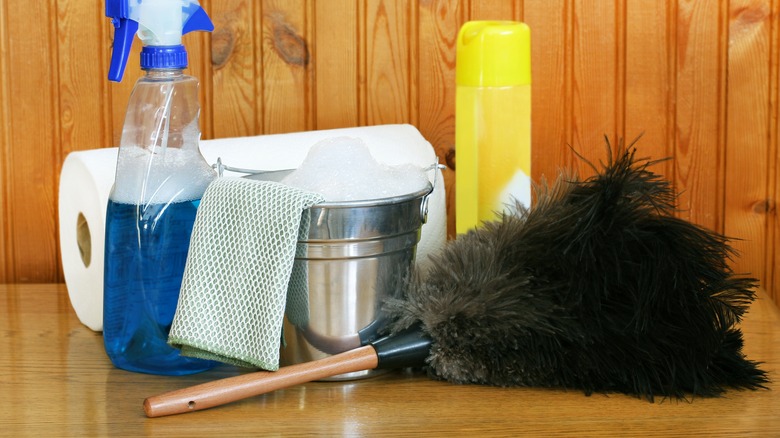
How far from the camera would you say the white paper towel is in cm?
94

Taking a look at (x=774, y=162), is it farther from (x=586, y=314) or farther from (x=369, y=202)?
(x=369, y=202)

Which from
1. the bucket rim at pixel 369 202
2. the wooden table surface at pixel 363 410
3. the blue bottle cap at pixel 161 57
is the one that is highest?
the blue bottle cap at pixel 161 57

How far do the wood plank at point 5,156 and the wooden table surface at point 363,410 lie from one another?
36cm

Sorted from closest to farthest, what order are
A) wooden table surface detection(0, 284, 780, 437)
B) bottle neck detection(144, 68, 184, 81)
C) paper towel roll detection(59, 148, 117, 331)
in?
wooden table surface detection(0, 284, 780, 437), bottle neck detection(144, 68, 184, 81), paper towel roll detection(59, 148, 117, 331)

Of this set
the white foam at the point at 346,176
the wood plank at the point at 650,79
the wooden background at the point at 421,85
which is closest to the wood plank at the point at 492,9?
the wooden background at the point at 421,85

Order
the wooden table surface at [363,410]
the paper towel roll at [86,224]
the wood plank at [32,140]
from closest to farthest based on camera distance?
the wooden table surface at [363,410] < the paper towel roll at [86,224] < the wood plank at [32,140]

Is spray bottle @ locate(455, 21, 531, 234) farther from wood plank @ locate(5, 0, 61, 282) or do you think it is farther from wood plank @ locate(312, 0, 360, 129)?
wood plank @ locate(5, 0, 61, 282)

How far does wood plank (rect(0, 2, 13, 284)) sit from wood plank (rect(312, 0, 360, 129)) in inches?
15.2

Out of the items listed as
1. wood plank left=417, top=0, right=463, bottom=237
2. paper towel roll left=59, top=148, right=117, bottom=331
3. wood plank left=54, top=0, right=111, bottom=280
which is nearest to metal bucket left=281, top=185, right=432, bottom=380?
paper towel roll left=59, top=148, right=117, bottom=331

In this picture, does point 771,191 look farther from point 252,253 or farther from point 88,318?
point 88,318

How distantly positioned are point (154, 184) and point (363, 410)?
0.27 m

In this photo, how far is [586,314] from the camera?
794 mm

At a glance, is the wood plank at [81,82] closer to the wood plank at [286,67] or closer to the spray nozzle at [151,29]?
the wood plank at [286,67]

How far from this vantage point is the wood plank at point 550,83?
47.4 inches
